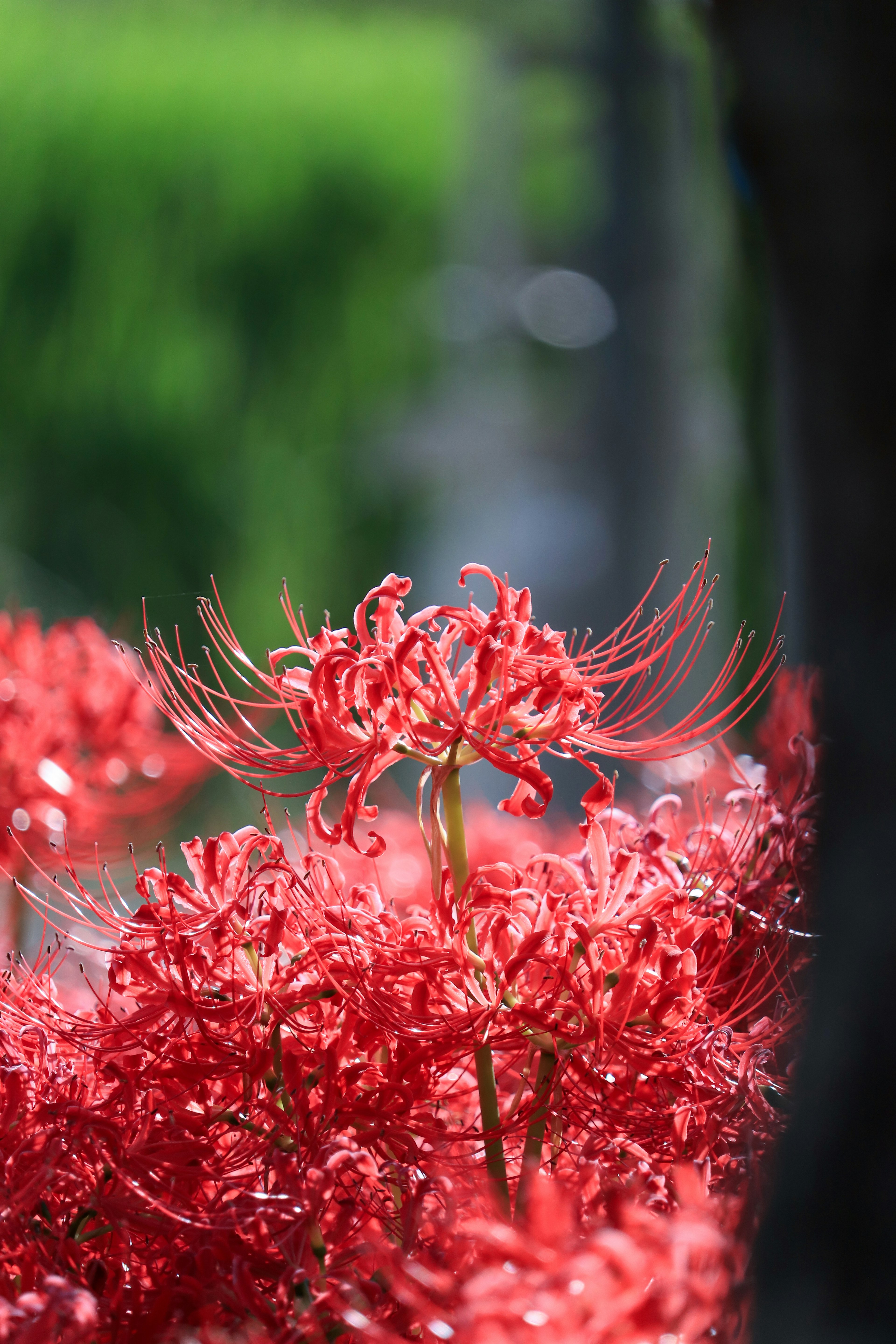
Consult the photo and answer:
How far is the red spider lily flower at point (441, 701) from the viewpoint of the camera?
0.28m

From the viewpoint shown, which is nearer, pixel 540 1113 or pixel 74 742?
pixel 540 1113

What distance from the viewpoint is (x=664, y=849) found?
1.11ft

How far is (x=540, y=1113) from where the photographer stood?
29cm

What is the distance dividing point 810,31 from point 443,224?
239 centimetres

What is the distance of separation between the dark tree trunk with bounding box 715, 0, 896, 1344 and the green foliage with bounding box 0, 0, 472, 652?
2.06 meters

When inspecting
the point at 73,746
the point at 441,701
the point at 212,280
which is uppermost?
the point at 212,280

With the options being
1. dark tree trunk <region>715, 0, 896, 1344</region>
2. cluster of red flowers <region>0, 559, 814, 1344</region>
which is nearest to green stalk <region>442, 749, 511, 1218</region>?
cluster of red flowers <region>0, 559, 814, 1344</region>

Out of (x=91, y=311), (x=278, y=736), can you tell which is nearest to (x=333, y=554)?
(x=278, y=736)

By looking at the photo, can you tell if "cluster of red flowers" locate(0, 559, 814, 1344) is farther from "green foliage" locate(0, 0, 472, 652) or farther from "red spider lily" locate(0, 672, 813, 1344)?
"green foliage" locate(0, 0, 472, 652)

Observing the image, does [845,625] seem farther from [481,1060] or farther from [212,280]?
[212,280]

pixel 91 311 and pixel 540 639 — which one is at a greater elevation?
pixel 91 311

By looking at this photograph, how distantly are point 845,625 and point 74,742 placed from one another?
42 cm

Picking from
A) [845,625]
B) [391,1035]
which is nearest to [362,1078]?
[391,1035]

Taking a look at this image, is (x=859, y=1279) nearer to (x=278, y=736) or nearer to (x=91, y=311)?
(x=278, y=736)
